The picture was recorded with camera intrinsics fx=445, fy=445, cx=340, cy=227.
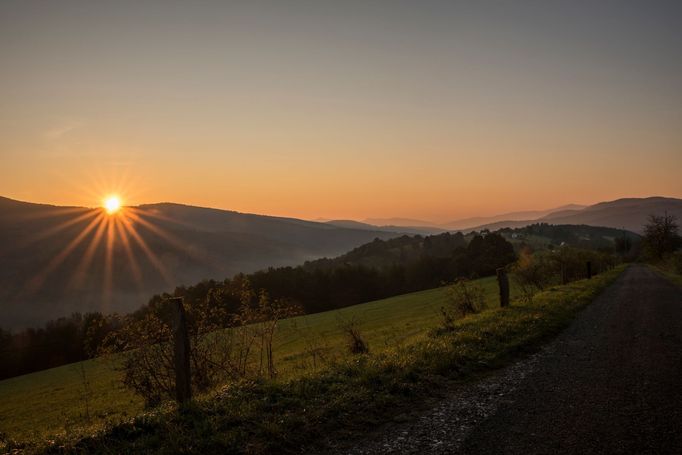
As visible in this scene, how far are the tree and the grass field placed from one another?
55.9m

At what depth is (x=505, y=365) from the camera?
11.9 metres

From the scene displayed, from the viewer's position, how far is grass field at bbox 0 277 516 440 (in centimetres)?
2089

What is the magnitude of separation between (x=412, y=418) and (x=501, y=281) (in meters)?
16.6

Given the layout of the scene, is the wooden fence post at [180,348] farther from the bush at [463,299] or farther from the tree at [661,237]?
the tree at [661,237]

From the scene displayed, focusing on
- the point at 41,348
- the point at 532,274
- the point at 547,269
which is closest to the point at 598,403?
the point at 532,274

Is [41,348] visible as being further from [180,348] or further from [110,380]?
[180,348]

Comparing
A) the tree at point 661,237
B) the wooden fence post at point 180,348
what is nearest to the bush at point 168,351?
the wooden fence post at point 180,348

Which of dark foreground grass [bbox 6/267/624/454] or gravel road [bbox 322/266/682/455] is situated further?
dark foreground grass [bbox 6/267/624/454]

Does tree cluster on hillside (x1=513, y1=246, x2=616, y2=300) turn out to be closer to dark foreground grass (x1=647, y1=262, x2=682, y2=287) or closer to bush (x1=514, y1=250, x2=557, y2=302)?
bush (x1=514, y1=250, x2=557, y2=302)

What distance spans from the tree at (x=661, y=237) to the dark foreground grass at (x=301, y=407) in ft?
332

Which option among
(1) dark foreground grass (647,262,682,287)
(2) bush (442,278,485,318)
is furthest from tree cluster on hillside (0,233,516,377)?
(2) bush (442,278,485,318)

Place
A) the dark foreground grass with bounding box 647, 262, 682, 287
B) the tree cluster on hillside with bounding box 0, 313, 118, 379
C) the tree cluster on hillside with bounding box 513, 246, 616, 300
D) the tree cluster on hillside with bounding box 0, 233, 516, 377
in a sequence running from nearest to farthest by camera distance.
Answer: the tree cluster on hillside with bounding box 513, 246, 616, 300 < the dark foreground grass with bounding box 647, 262, 682, 287 < the tree cluster on hillside with bounding box 0, 313, 118, 379 < the tree cluster on hillside with bounding box 0, 233, 516, 377

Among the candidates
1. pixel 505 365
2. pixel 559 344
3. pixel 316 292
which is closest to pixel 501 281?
pixel 559 344

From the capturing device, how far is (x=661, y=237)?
9394 cm
